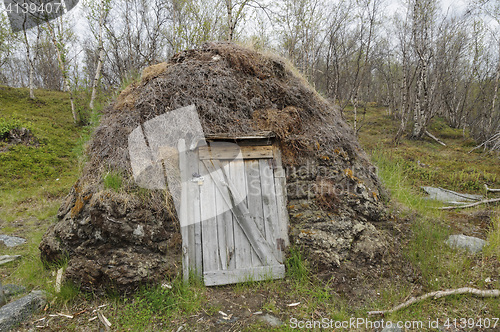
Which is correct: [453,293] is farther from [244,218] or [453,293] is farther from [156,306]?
[156,306]

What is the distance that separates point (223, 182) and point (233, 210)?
491 mm

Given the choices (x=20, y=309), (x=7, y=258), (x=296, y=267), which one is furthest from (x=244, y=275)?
(x=7, y=258)

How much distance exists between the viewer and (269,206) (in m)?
4.75

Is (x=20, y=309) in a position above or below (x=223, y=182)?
below

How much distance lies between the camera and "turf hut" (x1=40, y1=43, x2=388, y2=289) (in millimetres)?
4105

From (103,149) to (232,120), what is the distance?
2.29m

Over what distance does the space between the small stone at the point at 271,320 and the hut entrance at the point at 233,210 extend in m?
0.69

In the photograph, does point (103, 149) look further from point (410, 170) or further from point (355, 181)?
point (410, 170)

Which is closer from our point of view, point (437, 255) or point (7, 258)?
point (437, 255)

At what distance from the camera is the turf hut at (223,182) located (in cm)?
411

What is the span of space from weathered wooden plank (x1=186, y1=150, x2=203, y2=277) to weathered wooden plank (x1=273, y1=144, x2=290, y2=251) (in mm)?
1332
